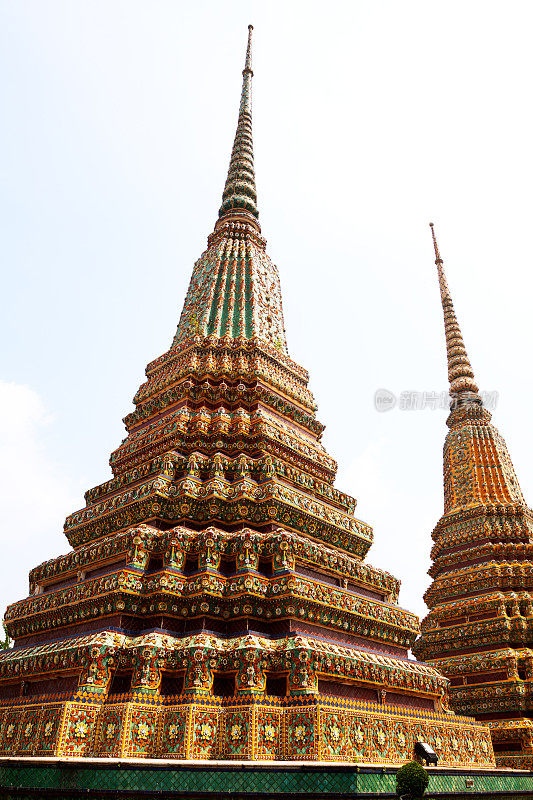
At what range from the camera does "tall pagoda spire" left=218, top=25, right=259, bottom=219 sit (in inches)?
829

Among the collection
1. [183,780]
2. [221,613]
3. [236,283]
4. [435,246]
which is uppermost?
[435,246]

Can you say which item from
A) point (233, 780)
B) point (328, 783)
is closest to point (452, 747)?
point (328, 783)

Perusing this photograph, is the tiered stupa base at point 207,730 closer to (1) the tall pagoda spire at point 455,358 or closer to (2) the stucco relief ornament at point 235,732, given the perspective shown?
(2) the stucco relief ornament at point 235,732

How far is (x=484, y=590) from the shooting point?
789 inches

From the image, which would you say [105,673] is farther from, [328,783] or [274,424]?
[274,424]

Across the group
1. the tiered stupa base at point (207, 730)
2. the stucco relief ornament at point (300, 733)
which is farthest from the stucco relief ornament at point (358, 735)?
the stucco relief ornament at point (300, 733)

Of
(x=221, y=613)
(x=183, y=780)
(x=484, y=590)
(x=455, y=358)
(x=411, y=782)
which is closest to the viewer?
(x=183, y=780)

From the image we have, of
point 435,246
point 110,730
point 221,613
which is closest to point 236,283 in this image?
point 221,613

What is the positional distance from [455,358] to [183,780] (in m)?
26.8

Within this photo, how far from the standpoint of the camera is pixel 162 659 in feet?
29.1

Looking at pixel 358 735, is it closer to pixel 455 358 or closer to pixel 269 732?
pixel 269 732

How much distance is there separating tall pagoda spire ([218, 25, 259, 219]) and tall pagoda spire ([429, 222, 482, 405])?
44.3 ft

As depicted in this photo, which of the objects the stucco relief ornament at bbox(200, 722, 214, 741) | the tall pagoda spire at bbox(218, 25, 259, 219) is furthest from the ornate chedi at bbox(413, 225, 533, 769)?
the tall pagoda spire at bbox(218, 25, 259, 219)

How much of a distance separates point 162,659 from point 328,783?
3239mm
